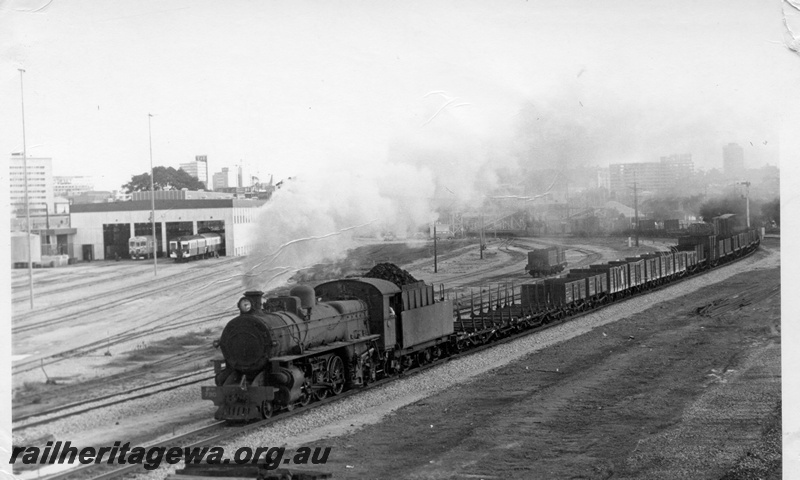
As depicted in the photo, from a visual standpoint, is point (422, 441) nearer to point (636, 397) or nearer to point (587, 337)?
point (636, 397)

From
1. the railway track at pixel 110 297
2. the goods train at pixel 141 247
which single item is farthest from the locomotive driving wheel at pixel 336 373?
the goods train at pixel 141 247

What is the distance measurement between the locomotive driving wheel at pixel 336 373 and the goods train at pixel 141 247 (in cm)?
353

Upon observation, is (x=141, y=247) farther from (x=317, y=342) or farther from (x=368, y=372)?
(x=368, y=372)

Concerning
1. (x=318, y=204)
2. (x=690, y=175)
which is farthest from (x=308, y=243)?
(x=690, y=175)

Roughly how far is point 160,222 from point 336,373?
3.91 metres

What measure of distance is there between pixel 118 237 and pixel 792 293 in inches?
392

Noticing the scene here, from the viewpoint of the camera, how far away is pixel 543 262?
21.2 metres

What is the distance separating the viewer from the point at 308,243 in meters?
11.1

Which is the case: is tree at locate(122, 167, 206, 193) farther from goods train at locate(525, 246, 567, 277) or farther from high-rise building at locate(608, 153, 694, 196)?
goods train at locate(525, 246, 567, 277)

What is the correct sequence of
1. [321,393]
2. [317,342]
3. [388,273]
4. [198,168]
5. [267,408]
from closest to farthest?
[267,408]
[317,342]
[321,393]
[198,168]
[388,273]

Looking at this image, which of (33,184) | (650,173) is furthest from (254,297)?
(650,173)

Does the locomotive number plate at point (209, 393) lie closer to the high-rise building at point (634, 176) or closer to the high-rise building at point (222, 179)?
the high-rise building at point (222, 179)

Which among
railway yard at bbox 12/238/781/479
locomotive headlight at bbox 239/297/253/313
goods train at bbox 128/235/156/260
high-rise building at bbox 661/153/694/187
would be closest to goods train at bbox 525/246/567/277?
high-rise building at bbox 661/153/694/187

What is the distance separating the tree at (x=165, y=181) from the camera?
417 inches
